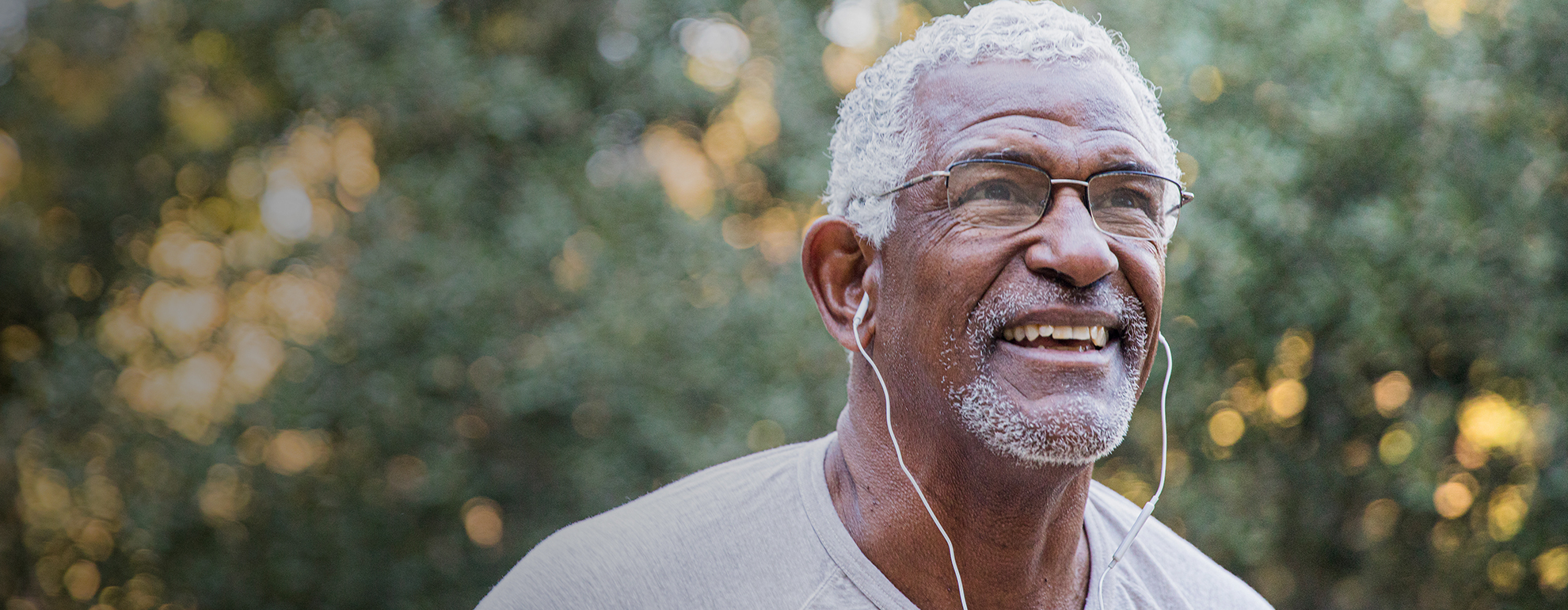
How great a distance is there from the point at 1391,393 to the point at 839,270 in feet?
14.1

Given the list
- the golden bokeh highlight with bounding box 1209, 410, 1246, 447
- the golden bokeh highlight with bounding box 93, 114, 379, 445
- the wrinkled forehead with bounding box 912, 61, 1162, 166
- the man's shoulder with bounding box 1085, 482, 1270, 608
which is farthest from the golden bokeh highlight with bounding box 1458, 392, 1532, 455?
the golden bokeh highlight with bounding box 93, 114, 379, 445

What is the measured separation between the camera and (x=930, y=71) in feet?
7.29

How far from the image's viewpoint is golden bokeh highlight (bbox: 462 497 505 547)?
21.0ft

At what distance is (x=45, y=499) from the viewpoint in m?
6.43

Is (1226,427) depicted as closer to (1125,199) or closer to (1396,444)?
(1396,444)

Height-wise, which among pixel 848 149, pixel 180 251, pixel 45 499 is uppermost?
pixel 848 149

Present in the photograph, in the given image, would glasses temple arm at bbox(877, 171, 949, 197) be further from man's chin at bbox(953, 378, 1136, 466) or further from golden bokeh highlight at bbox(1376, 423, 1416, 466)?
golden bokeh highlight at bbox(1376, 423, 1416, 466)

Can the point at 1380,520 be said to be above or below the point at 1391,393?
below

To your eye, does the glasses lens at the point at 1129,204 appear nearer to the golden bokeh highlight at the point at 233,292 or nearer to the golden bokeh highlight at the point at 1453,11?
Answer: the golden bokeh highlight at the point at 1453,11

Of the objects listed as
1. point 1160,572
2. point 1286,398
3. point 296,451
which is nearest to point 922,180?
point 1160,572

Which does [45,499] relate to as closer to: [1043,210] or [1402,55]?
[1043,210]

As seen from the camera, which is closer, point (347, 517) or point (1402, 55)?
point (1402, 55)

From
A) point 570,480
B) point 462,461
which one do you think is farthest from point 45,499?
point 570,480

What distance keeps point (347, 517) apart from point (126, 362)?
5.39ft
